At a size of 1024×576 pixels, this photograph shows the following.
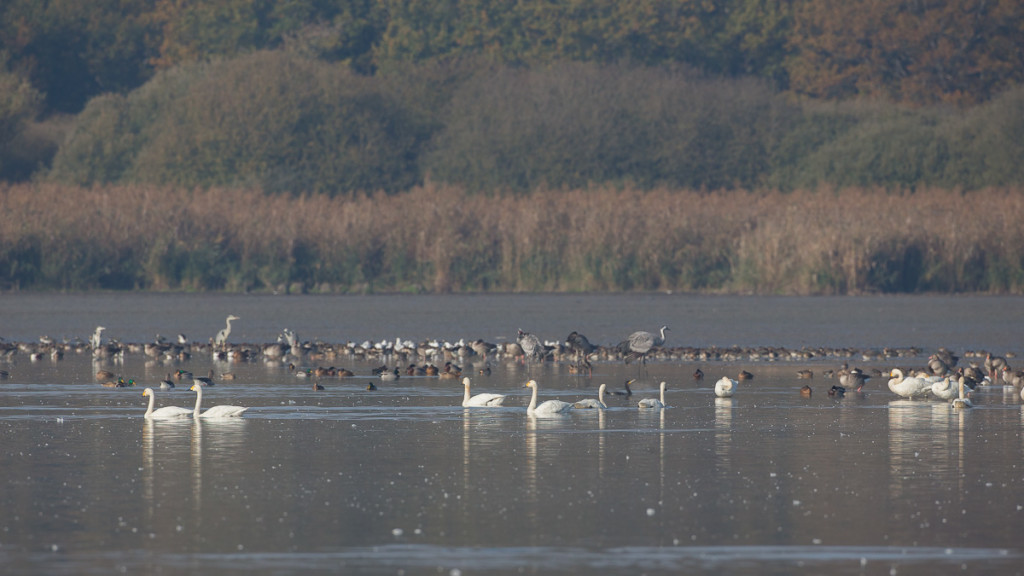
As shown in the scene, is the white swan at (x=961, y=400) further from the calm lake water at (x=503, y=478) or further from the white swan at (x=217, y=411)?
the white swan at (x=217, y=411)

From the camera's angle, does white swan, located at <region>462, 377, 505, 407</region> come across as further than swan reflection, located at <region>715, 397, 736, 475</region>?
Yes

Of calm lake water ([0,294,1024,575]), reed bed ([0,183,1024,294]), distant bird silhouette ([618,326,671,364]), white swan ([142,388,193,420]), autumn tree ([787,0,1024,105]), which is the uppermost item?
autumn tree ([787,0,1024,105])

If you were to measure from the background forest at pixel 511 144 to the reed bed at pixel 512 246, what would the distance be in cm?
7

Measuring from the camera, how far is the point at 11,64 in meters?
68.2

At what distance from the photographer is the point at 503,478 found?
1343 centimetres

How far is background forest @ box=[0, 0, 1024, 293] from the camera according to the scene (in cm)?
4262

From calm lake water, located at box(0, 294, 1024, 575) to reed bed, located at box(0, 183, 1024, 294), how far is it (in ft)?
55.6

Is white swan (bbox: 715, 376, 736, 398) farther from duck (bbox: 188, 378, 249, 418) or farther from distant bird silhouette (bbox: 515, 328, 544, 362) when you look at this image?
distant bird silhouette (bbox: 515, 328, 544, 362)

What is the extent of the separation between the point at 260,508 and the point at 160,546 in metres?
1.45

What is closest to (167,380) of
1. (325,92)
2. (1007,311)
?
(1007,311)

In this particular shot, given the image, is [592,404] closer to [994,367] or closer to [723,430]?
[723,430]

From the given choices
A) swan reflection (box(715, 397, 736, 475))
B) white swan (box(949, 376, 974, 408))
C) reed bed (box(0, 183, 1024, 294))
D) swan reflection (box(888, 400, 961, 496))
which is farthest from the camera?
reed bed (box(0, 183, 1024, 294))

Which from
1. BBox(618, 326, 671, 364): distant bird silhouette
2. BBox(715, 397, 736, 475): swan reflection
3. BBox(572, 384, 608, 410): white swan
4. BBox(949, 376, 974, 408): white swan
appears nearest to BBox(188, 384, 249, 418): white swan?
BBox(572, 384, 608, 410): white swan

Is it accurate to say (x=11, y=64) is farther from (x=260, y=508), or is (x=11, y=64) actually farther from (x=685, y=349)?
(x=260, y=508)
